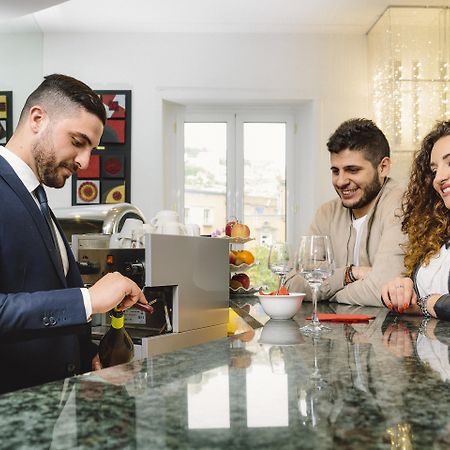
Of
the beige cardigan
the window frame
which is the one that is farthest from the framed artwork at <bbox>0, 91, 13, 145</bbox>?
the beige cardigan

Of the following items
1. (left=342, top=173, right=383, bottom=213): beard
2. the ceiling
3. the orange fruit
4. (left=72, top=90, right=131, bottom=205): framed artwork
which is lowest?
Answer: the orange fruit

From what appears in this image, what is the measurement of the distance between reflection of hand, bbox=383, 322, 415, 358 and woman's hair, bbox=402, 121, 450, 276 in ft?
1.75

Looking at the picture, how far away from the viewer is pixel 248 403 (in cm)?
70

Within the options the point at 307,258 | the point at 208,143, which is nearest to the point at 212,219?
the point at 208,143

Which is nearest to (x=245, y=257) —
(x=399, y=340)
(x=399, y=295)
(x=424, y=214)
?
(x=424, y=214)

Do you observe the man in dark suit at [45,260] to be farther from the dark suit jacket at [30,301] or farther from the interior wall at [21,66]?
the interior wall at [21,66]

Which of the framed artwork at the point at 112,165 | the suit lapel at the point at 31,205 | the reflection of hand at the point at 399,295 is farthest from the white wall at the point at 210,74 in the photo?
the suit lapel at the point at 31,205

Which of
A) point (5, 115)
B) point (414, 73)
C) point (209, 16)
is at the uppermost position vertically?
point (209, 16)

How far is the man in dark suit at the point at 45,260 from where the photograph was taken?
4.17 ft

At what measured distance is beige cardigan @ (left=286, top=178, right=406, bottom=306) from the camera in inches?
79.5

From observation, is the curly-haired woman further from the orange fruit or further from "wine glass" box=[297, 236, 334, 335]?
the orange fruit

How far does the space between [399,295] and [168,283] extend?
0.66 meters

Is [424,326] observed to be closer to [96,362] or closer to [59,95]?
[96,362]

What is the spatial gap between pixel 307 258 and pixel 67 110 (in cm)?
78
